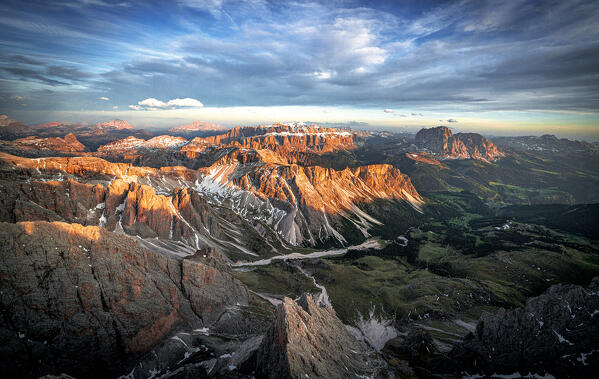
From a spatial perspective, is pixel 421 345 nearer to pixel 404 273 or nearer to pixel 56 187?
pixel 404 273

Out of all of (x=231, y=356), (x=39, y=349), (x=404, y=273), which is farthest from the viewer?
(x=404, y=273)

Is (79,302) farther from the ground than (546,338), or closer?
farther from the ground

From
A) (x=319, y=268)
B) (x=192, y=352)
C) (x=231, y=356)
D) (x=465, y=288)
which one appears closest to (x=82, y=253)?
(x=192, y=352)

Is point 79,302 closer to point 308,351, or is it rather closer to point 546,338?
point 308,351

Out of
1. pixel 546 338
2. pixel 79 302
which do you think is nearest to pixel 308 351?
pixel 79 302

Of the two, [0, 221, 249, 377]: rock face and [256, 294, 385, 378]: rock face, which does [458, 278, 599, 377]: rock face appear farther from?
[0, 221, 249, 377]: rock face

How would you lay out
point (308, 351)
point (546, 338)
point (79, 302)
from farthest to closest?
point (546, 338) → point (79, 302) → point (308, 351)

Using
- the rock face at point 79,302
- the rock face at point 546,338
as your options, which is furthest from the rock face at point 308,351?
the rock face at point 79,302
